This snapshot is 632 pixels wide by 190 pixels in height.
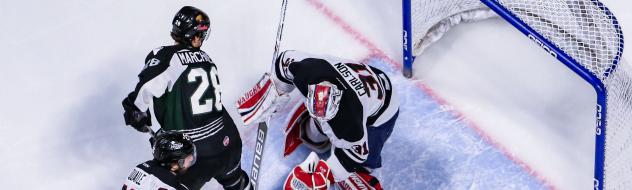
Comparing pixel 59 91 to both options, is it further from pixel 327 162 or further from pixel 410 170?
pixel 410 170

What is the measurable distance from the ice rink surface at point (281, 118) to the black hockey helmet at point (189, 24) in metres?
0.79

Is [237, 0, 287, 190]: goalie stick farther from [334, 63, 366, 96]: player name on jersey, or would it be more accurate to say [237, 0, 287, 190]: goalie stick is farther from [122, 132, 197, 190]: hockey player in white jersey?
[122, 132, 197, 190]: hockey player in white jersey

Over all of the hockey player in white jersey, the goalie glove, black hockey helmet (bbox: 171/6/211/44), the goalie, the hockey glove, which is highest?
black hockey helmet (bbox: 171/6/211/44)

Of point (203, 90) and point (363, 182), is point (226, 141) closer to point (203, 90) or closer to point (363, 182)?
point (203, 90)

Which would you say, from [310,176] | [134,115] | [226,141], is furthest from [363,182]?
[134,115]

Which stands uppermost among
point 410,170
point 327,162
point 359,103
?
point 359,103

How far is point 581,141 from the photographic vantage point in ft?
14.4

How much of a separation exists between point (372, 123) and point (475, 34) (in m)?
1.11

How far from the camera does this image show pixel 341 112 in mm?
3652

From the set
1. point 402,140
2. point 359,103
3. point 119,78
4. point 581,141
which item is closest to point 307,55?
point 359,103

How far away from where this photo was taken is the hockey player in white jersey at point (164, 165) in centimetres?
316

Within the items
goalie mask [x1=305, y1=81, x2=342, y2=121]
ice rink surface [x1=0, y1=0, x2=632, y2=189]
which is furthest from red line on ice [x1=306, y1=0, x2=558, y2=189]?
goalie mask [x1=305, y1=81, x2=342, y2=121]

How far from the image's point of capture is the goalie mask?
11.5 ft

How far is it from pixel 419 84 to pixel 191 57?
139 centimetres
